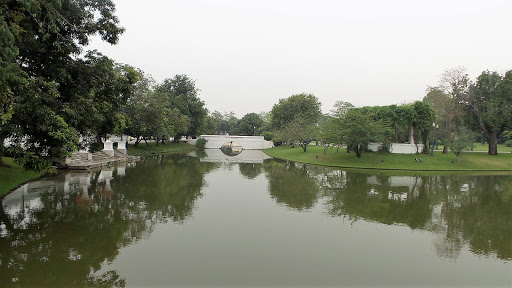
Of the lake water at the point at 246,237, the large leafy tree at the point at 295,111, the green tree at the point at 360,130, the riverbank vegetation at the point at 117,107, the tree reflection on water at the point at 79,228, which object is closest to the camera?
the tree reflection on water at the point at 79,228

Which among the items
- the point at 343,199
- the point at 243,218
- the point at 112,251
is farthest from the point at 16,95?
the point at 343,199

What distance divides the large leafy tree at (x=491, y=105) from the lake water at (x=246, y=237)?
68.6 feet

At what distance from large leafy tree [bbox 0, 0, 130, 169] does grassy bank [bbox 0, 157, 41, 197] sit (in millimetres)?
6432

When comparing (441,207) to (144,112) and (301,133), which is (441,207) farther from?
(144,112)

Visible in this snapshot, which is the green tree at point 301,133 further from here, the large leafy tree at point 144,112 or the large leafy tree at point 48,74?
the large leafy tree at point 48,74

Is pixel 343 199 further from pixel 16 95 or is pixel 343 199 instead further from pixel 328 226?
pixel 16 95

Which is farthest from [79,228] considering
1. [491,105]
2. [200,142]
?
[200,142]

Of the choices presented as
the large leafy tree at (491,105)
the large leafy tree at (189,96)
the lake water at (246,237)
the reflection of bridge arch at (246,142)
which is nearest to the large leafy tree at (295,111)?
the reflection of bridge arch at (246,142)

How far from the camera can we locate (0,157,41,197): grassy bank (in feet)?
47.6

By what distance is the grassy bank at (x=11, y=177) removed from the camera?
1452 centimetres

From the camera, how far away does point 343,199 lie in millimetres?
15211

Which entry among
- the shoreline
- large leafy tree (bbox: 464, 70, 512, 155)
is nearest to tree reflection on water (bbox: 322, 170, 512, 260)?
the shoreline

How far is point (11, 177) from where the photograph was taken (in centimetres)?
1620

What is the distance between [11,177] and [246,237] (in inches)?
606
